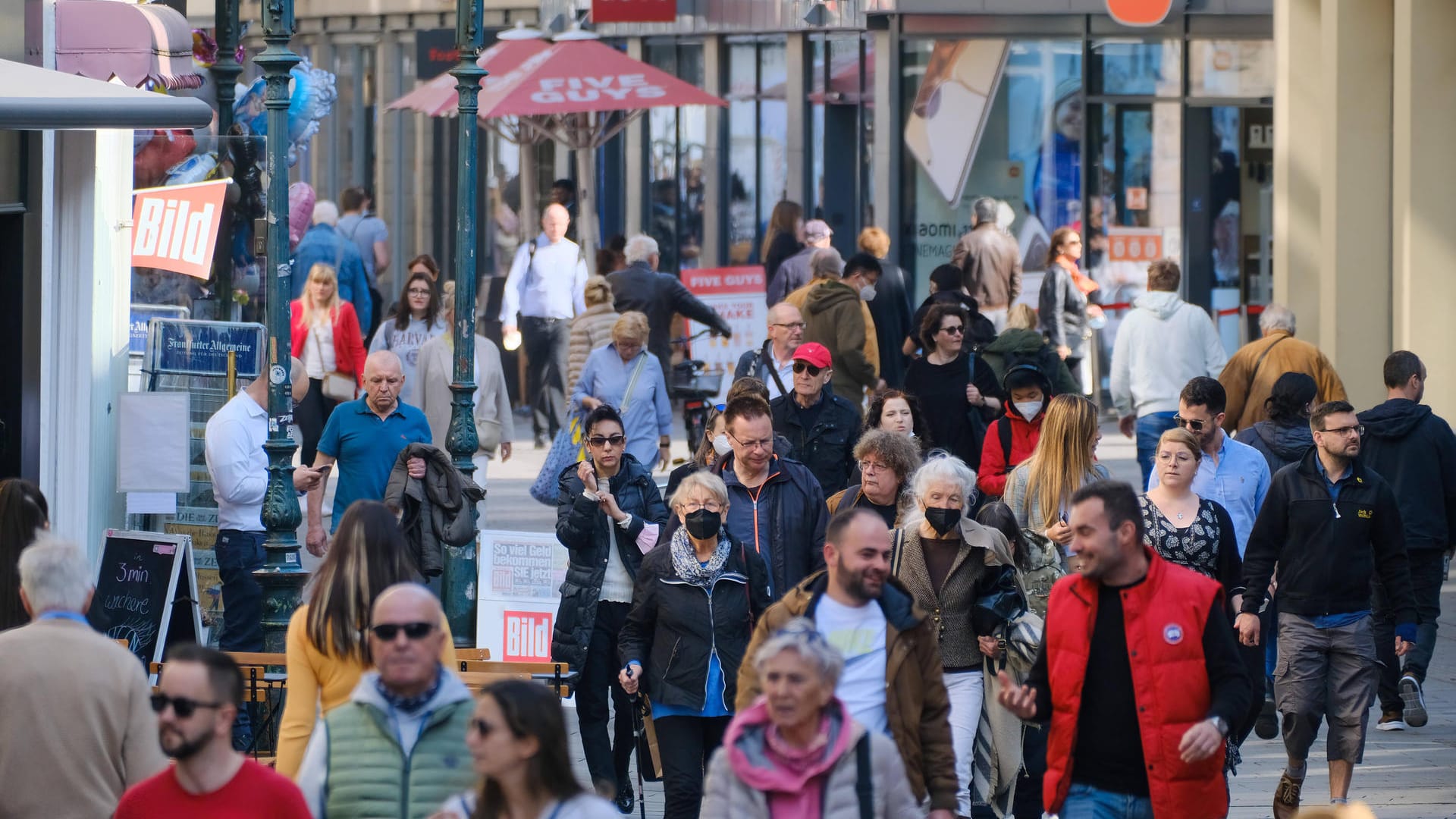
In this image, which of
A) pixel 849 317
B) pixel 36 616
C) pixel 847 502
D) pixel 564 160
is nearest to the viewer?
pixel 36 616

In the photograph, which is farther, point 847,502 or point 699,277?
point 699,277

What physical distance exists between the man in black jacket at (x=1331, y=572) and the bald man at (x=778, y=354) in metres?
3.72

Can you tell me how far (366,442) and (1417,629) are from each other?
5.15m

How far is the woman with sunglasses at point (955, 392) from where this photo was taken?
514 inches

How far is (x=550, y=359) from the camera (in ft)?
66.1

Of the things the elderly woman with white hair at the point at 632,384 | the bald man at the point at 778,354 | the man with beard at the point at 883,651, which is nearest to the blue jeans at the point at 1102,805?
the man with beard at the point at 883,651

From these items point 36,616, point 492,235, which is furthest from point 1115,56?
point 36,616

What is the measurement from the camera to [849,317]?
580 inches

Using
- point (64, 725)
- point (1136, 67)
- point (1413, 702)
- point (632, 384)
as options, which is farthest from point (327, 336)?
point (1136, 67)

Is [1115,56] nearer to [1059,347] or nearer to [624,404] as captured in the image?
[1059,347]

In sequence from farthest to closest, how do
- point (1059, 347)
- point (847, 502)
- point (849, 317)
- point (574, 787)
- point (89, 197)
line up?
point (1059, 347), point (849, 317), point (89, 197), point (847, 502), point (574, 787)

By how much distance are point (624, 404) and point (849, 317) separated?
1.88 metres

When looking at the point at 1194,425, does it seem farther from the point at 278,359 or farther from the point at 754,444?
the point at 278,359

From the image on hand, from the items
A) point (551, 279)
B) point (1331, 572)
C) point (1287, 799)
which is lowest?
point (1287, 799)
